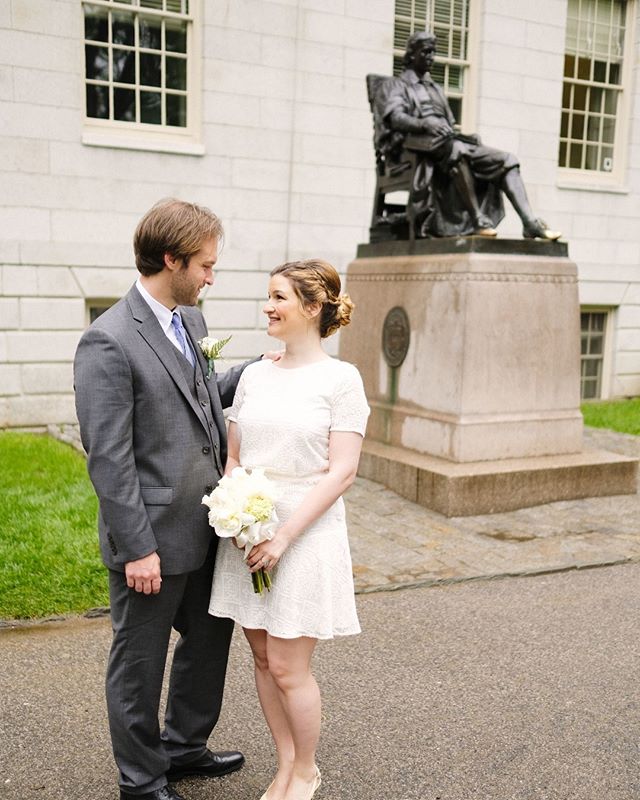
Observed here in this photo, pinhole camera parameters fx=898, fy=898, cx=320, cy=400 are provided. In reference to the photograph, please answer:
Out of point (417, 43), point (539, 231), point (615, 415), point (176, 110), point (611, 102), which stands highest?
point (611, 102)

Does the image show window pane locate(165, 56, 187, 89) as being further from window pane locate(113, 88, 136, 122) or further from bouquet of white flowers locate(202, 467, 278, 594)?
bouquet of white flowers locate(202, 467, 278, 594)

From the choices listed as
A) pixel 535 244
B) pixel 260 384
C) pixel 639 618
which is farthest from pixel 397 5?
pixel 260 384

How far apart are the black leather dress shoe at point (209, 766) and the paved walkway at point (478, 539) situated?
201cm

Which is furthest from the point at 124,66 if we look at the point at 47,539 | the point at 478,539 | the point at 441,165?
the point at 478,539

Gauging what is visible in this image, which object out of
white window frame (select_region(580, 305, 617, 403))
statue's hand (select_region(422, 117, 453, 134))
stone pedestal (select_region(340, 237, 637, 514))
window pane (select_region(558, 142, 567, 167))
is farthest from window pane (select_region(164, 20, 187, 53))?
white window frame (select_region(580, 305, 617, 403))

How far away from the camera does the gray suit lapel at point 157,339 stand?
9.34 ft

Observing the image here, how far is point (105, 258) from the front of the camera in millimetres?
10500

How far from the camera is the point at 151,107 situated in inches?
428

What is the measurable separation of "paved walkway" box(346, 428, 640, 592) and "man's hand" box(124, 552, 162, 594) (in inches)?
103

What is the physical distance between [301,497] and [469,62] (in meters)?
11.2

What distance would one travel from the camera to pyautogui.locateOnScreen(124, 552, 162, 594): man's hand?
9.09ft

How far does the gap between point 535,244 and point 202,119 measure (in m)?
5.08

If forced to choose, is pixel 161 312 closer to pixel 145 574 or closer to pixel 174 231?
pixel 174 231

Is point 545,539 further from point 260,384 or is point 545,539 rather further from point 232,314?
point 232,314
